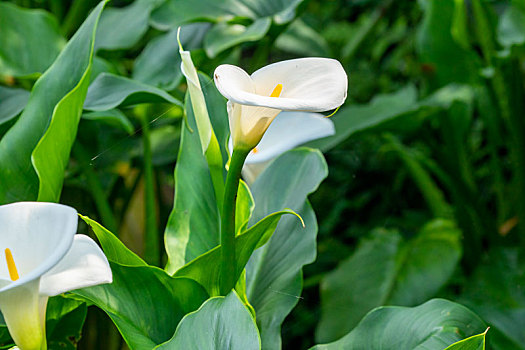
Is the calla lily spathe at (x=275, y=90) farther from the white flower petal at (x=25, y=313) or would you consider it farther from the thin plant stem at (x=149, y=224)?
the thin plant stem at (x=149, y=224)

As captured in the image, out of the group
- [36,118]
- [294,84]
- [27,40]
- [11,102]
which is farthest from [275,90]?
[27,40]

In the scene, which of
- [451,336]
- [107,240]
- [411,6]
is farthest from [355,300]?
[411,6]

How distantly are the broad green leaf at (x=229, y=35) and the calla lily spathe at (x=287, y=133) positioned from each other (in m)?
0.27

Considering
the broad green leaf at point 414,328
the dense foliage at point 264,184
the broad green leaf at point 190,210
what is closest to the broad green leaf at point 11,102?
the dense foliage at point 264,184

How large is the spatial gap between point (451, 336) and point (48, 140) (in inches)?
14.3

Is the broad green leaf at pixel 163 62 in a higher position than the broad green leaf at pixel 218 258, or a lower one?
lower

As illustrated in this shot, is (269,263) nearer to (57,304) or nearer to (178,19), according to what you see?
(57,304)

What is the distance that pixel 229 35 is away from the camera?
2.71ft

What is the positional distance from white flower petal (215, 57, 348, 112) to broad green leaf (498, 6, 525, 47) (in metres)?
0.58

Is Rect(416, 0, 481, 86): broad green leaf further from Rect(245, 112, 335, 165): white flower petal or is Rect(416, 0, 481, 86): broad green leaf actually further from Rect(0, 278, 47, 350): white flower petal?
Rect(0, 278, 47, 350): white flower petal

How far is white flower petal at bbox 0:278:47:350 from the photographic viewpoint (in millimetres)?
349

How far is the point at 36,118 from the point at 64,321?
0.19m

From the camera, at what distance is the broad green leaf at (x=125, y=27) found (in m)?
0.89

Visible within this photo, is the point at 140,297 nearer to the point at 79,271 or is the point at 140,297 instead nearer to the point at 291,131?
the point at 79,271
